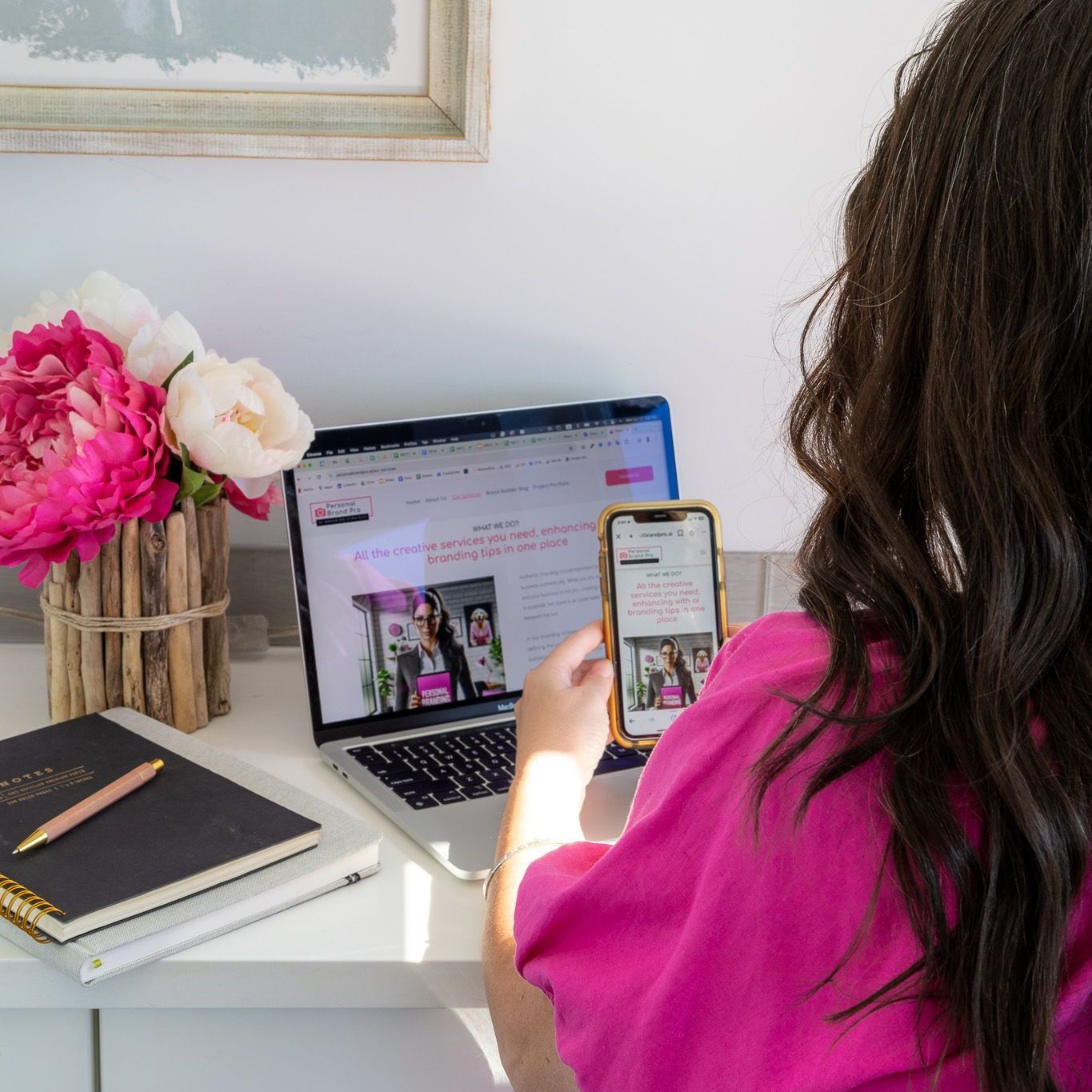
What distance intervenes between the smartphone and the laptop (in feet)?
0.26

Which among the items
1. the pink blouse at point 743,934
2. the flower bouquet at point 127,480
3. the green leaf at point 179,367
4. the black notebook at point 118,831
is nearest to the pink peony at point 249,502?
the flower bouquet at point 127,480

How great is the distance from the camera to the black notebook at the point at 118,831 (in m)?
0.66

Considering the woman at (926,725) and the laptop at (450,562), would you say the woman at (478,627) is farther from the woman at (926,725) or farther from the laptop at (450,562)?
the woman at (926,725)

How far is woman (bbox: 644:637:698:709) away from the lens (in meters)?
0.89

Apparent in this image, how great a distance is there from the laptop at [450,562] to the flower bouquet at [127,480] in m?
0.09

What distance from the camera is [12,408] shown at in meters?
0.86

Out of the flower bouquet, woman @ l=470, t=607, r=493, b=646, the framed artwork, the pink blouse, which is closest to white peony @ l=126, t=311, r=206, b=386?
the flower bouquet

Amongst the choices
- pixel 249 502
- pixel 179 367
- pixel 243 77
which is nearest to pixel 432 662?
pixel 249 502

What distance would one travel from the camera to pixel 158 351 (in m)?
0.89

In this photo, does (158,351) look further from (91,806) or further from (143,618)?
(91,806)

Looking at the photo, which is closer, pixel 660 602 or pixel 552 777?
pixel 552 777

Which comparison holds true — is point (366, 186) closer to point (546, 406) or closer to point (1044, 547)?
point (546, 406)

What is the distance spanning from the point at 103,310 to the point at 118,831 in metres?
0.44

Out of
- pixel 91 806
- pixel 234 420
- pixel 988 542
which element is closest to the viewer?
pixel 988 542
